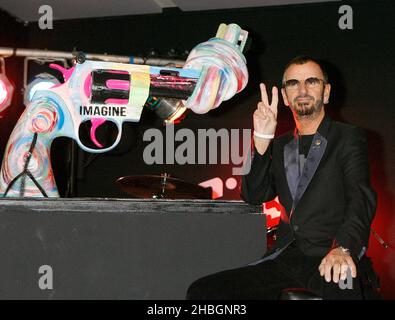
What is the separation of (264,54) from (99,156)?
2.06 metres

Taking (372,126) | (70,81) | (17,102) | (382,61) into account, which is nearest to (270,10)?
(382,61)

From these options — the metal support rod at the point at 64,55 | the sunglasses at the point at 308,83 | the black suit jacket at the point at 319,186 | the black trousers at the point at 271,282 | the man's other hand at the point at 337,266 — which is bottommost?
the black trousers at the point at 271,282

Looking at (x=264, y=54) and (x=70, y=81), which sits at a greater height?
(x=264, y=54)

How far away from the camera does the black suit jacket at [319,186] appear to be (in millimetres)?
1825

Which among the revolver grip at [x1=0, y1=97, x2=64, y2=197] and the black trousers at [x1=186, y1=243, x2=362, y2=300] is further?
the revolver grip at [x1=0, y1=97, x2=64, y2=197]

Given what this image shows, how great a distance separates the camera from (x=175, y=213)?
5.66 ft

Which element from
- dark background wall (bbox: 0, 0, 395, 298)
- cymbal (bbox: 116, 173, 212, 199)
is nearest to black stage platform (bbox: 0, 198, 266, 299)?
cymbal (bbox: 116, 173, 212, 199)

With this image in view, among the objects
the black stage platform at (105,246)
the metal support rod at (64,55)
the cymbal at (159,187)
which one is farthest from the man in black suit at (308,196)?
the metal support rod at (64,55)

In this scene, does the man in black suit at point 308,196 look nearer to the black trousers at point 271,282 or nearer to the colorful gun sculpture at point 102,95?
the black trousers at point 271,282

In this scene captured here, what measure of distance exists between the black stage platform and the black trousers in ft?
0.27

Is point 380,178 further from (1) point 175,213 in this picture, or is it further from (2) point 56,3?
(2) point 56,3

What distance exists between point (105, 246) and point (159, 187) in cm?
224

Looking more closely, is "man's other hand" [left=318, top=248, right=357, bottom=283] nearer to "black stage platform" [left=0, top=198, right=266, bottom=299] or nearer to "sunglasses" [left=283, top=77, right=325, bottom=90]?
"black stage platform" [left=0, top=198, right=266, bottom=299]

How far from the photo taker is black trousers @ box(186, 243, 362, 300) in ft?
5.36
